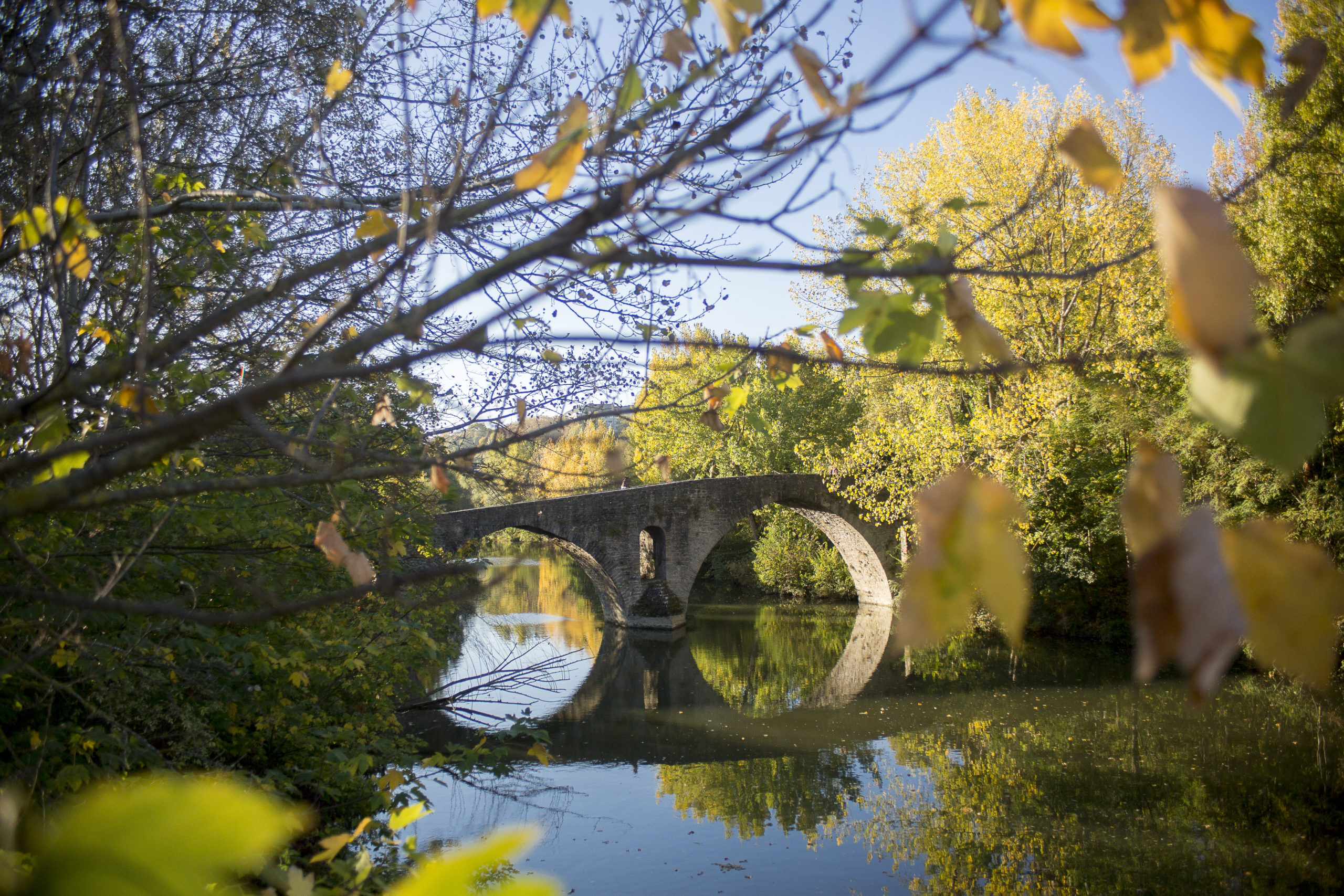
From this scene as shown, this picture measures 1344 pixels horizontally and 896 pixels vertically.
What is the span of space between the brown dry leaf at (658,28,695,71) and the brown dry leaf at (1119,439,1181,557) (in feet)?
2.69

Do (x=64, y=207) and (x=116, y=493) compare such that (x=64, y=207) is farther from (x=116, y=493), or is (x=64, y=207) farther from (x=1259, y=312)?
(x=1259, y=312)

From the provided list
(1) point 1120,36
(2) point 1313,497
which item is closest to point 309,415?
(1) point 1120,36

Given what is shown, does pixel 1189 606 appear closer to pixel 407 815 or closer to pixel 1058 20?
pixel 1058 20

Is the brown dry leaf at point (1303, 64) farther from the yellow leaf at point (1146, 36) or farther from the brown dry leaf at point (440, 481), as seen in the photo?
the brown dry leaf at point (440, 481)

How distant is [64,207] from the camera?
1642mm

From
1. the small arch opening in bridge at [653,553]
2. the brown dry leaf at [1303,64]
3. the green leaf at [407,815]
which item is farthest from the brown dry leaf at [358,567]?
the small arch opening in bridge at [653,553]

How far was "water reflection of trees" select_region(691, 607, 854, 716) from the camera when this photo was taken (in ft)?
37.9

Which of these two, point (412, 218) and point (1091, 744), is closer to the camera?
point (412, 218)

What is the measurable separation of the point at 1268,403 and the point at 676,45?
888 mm

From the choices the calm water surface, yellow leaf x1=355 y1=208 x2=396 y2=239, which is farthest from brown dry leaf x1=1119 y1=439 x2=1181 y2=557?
the calm water surface

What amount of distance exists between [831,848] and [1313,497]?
6.32 metres

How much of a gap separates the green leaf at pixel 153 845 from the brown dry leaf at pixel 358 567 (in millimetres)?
1064

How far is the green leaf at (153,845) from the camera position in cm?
28

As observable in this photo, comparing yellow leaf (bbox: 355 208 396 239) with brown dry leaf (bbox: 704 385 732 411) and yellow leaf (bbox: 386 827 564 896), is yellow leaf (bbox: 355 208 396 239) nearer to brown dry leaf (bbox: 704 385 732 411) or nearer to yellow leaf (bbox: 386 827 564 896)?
brown dry leaf (bbox: 704 385 732 411)
